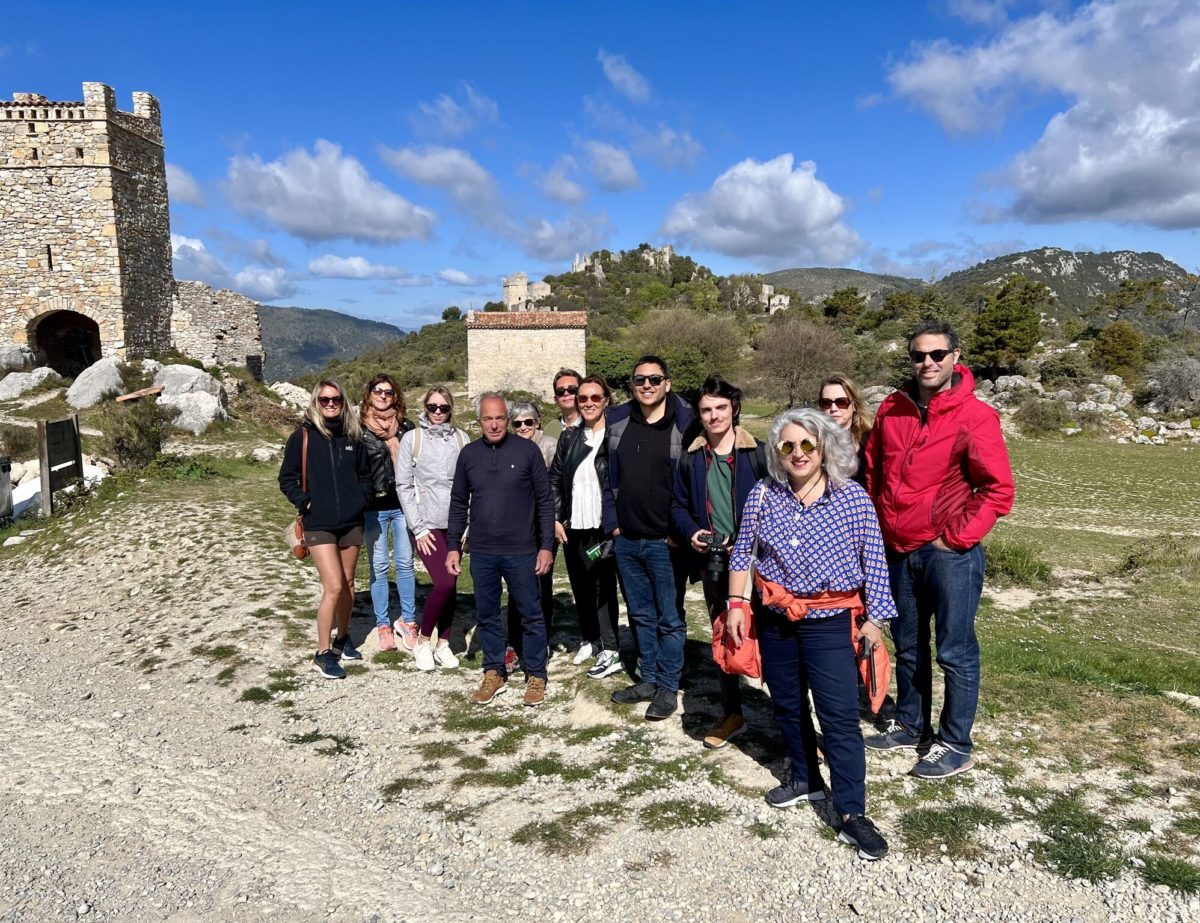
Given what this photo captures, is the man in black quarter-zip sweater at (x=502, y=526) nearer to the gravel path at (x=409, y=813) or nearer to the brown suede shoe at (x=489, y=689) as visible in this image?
the brown suede shoe at (x=489, y=689)

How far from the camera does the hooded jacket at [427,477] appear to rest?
5.35 meters

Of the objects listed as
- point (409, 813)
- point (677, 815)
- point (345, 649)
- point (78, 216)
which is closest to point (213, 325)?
point (78, 216)

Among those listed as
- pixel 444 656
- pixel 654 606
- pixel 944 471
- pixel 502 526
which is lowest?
pixel 444 656

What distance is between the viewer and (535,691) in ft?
16.2

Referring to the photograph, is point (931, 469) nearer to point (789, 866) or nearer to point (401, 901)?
point (789, 866)

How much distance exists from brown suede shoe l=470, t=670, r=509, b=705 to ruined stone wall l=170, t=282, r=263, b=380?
67.9 ft

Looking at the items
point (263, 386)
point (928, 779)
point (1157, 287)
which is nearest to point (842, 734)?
point (928, 779)

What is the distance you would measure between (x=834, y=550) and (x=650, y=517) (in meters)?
1.44

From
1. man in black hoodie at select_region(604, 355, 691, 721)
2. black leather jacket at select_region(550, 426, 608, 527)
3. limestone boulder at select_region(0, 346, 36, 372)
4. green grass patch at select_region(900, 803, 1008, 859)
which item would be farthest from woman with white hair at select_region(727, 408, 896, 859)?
limestone boulder at select_region(0, 346, 36, 372)

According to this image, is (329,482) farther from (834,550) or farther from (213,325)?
(213,325)

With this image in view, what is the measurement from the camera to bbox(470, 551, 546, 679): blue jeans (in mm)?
4875

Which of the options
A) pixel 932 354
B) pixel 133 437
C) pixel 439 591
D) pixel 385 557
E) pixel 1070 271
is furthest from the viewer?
pixel 1070 271

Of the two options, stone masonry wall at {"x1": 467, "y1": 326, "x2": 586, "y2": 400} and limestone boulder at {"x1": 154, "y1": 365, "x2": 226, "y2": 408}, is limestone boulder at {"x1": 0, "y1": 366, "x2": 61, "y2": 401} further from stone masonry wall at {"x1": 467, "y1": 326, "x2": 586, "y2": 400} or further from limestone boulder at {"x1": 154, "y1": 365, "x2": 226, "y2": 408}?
stone masonry wall at {"x1": 467, "y1": 326, "x2": 586, "y2": 400}

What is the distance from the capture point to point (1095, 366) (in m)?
40.7
